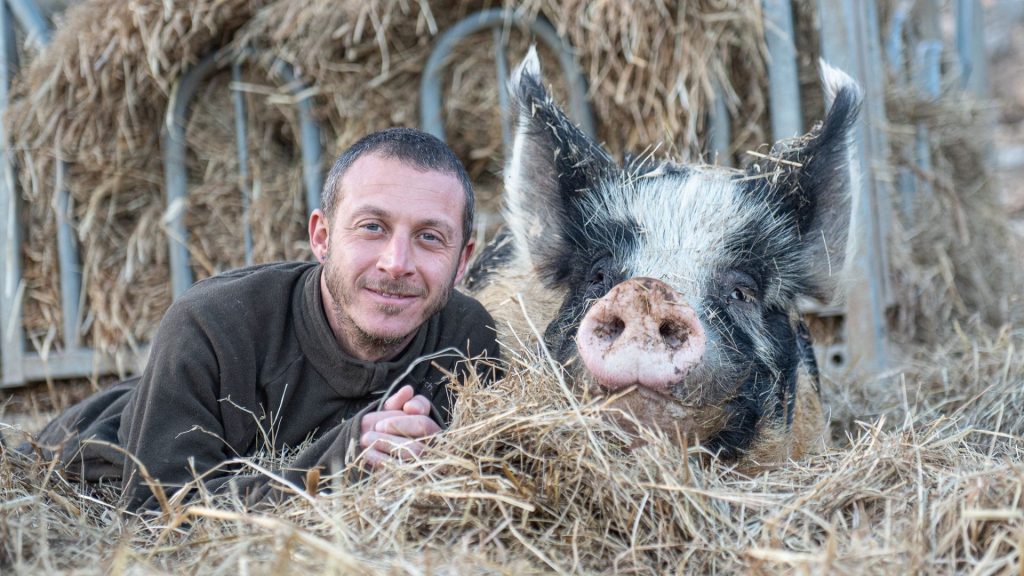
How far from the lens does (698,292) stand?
2.67m

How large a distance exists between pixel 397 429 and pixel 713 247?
1277 mm

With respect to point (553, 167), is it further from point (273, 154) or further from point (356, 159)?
point (273, 154)

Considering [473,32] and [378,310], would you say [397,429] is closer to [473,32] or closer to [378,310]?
[378,310]

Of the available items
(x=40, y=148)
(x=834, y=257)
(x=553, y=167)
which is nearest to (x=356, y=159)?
(x=553, y=167)

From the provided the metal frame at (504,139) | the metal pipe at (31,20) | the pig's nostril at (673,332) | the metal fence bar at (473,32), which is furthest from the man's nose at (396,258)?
the metal pipe at (31,20)

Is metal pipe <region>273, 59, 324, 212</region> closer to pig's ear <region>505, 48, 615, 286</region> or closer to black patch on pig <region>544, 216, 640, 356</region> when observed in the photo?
pig's ear <region>505, 48, 615, 286</region>

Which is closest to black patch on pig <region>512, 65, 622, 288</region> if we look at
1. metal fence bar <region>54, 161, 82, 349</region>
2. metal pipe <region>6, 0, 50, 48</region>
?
metal fence bar <region>54, 161, 82, 349</region>

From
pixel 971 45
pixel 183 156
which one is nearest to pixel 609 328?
pixel 183 156

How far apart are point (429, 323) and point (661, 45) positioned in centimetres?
222

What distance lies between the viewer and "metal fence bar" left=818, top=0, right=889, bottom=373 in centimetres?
412

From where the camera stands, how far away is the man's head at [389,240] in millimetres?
2473

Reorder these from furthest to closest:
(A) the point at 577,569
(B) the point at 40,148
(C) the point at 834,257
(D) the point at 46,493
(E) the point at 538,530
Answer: (B) the point at 40,148
(C) the point at 834,257
(D) the point at 46,493
(E) the point at 538,530
(A) the point at 577,569

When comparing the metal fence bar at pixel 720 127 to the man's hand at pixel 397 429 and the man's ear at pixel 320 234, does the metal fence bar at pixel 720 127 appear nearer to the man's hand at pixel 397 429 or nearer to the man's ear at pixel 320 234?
the man's ear at pixel 320 234

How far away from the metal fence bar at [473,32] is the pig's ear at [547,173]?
1282mm
